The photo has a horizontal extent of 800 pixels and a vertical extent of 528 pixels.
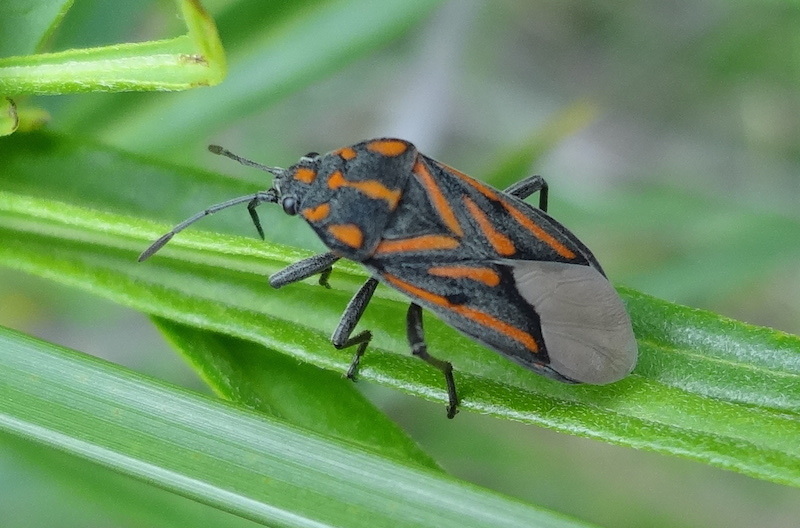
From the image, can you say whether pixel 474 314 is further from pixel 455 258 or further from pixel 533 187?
pixel 533 187

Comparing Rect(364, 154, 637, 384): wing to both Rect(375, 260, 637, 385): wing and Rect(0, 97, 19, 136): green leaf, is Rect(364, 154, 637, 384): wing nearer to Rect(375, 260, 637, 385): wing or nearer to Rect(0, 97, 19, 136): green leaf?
Rect(375, 260, 637, 385): wing

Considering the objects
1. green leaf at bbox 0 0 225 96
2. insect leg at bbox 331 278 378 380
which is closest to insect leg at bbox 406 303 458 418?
insect leg at bbox 331 278 378 380

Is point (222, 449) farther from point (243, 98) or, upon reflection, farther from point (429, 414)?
point (429, 414)

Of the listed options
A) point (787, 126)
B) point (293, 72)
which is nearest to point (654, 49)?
point (787, 126)

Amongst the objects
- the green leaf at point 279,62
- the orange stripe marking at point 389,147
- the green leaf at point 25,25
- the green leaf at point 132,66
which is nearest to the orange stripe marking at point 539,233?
the orange stripe marking at point 389,147

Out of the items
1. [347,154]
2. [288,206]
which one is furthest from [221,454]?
[347,154]

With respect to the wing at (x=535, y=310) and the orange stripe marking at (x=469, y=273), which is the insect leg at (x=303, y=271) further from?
the orange stripe marking at (x=469, y=273)

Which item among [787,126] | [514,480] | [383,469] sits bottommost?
[514,480]
